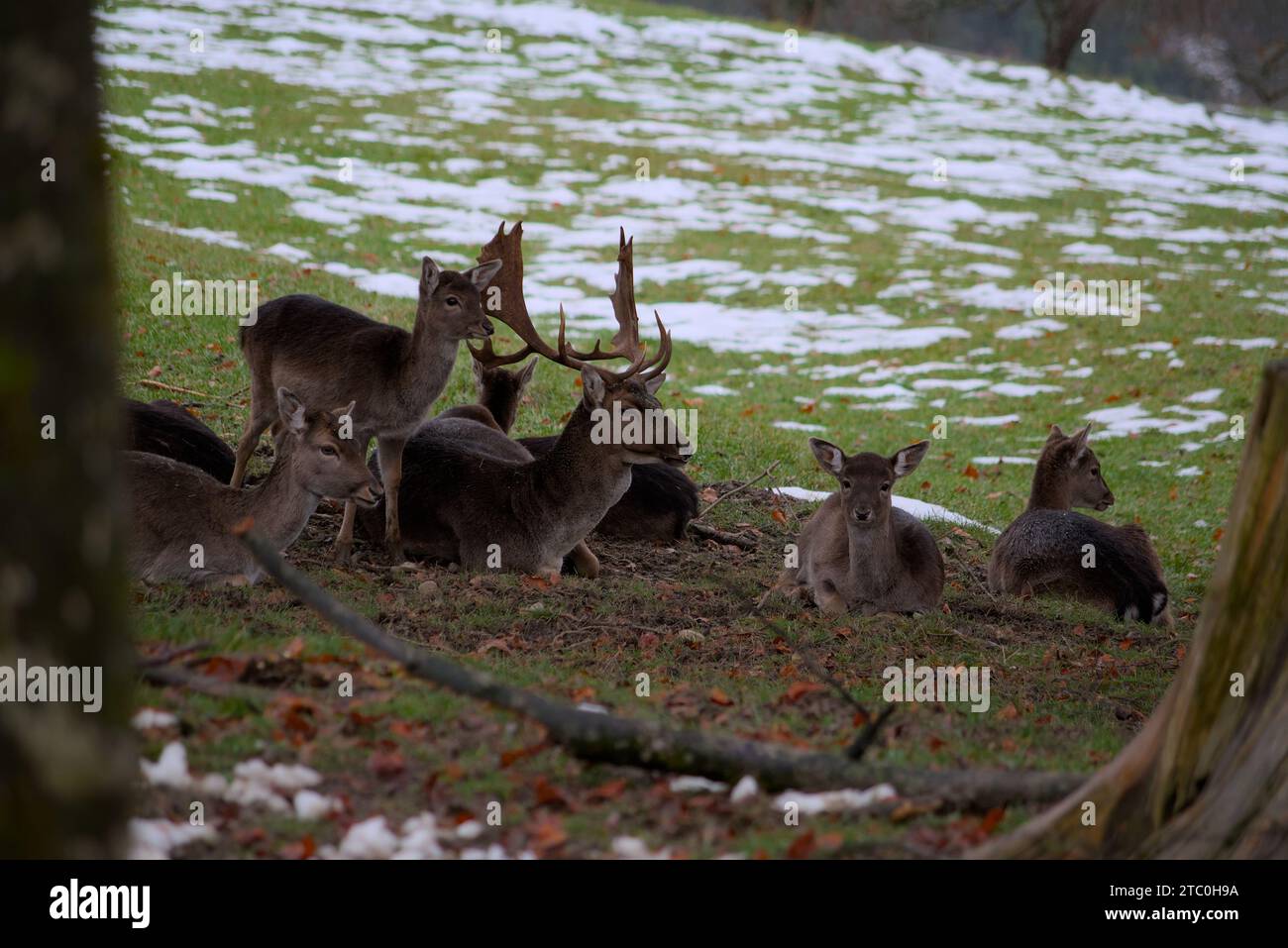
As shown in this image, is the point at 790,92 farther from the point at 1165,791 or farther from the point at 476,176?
the point at 1165,791

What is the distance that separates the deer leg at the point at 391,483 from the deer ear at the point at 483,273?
1.16 metres

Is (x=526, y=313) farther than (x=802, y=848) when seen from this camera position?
Yes

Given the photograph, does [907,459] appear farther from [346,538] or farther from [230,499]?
[230,499]

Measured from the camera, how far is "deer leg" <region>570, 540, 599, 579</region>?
9102 millimetres

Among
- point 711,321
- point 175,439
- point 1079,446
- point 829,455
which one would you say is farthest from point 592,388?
point 711,321

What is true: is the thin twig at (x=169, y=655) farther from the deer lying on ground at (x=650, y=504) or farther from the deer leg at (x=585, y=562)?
the deer lying on ground at (x=650, y=504)

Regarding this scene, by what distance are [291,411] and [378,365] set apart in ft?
3.50

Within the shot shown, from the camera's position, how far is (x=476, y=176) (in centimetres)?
2606

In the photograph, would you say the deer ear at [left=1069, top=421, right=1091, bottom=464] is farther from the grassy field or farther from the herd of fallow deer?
the herd of fallow deer

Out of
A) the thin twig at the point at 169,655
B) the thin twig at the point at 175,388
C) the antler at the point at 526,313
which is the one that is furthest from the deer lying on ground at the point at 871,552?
the thin twig at the point at 175,388

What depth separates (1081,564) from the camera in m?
9.28

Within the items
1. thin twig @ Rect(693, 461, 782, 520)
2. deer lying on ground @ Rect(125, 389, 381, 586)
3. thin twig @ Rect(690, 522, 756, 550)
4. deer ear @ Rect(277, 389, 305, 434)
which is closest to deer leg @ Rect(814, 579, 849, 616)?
thin twig @ Rect(690, 522, 756, 550)

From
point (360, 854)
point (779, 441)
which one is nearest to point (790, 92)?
point (779, 441)

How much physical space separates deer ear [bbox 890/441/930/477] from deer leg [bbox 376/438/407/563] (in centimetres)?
324
